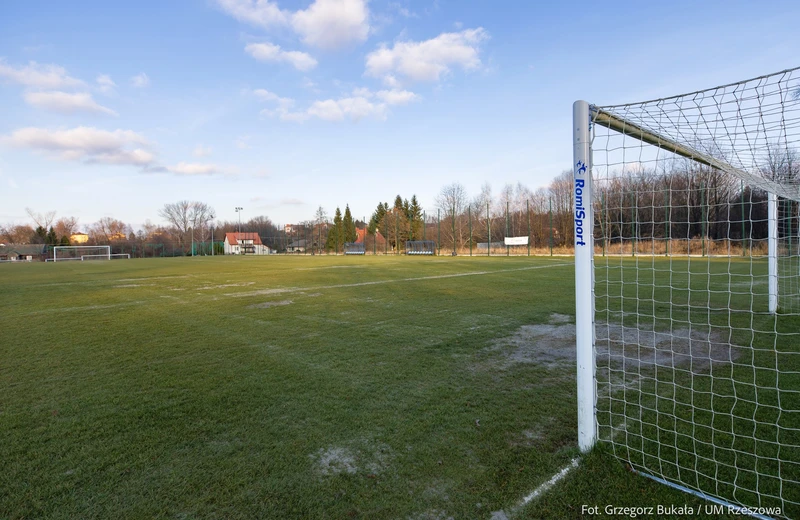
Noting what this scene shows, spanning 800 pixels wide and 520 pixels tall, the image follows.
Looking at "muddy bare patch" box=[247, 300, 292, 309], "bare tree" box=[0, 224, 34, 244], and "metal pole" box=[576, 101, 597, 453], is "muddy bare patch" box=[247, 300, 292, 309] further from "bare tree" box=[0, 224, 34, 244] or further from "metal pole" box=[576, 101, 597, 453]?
"bare tree" box=[0, 224, 34, 244]

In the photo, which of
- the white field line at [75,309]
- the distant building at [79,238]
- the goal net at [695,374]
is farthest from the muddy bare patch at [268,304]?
the distant building at [79,238]

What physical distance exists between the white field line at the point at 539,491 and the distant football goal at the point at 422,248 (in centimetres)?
3616

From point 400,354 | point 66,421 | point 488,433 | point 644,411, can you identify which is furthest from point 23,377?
point 644,411

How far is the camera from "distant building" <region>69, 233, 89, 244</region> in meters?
74.1

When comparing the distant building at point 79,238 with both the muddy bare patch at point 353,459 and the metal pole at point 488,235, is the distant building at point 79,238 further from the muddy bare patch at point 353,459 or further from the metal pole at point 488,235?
the muddy bare patch at point 353,459

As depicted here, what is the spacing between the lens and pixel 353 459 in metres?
2.54

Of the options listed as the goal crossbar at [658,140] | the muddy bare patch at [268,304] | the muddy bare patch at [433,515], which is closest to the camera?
the muddy bare patch at [433,515]

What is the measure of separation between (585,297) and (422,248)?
37022mm

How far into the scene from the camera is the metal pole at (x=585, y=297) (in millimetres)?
2580

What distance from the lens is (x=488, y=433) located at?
284cm

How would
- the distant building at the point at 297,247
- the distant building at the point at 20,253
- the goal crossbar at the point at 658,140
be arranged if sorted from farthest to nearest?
the distant building at the point at 20,253 < the distant building at the point at 297,247 < the goal crossbar at the point at 658,140

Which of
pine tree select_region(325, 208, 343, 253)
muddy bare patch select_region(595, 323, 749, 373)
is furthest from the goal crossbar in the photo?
pine tree select_region(325, 208, 343, 253)

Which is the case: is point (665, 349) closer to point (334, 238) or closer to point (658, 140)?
point (658, 140)

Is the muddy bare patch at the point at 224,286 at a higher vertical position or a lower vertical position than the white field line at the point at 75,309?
higher
